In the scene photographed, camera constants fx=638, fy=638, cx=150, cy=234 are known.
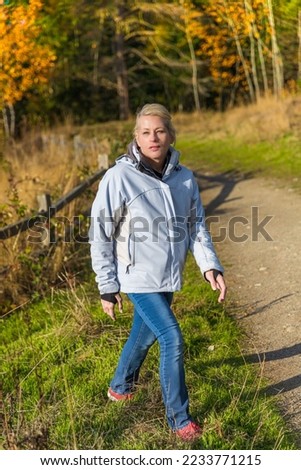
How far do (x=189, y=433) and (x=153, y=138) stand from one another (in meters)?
1.63

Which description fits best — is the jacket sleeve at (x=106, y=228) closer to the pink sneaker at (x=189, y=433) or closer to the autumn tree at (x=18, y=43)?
the pink sneaker at (x=189, y=433)

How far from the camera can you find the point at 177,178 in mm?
3625

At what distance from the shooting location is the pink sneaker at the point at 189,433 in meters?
3.48

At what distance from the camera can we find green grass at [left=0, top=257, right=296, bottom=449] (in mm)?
3510

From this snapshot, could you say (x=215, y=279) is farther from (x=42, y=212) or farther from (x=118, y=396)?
(x=42, y=212)

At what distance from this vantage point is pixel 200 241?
378 cm

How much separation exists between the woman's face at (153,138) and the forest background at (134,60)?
15.3 metres

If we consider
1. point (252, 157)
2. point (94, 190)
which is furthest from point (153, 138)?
point (252, 157)

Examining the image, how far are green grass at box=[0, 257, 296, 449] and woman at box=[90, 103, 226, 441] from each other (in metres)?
0.28

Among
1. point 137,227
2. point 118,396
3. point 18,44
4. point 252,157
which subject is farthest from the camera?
point 18,44

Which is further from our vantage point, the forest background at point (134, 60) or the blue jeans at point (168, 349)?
the forest background at point (134, 60)

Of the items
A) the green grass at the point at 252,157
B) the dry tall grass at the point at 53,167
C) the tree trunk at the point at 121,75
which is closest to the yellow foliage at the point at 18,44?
the dry tall grass at the point at 53,167

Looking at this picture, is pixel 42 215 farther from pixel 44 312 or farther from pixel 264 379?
pixel 264 379

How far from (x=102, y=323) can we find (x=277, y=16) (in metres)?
14.1
